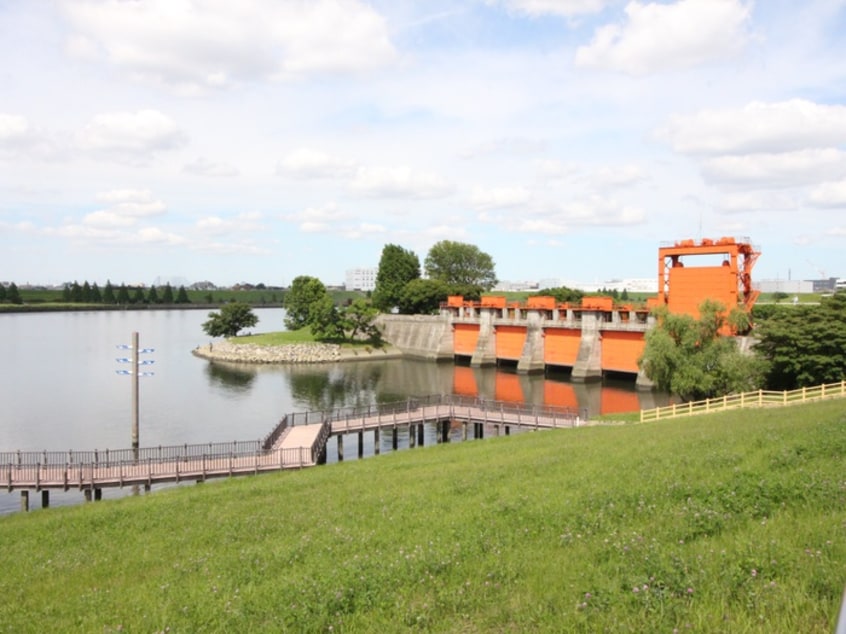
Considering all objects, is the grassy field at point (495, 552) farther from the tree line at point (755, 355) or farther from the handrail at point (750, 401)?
the tree line at point (755, 355)

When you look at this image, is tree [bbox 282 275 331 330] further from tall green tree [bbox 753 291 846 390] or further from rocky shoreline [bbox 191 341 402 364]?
tall green tree [bbox 753 291 846 390]

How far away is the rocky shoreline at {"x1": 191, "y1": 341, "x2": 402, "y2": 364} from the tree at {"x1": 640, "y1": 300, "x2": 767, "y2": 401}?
5380 cm

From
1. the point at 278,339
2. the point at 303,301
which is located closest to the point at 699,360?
the point at 278,339

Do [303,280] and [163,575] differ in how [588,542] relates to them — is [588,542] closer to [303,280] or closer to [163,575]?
[163,575]

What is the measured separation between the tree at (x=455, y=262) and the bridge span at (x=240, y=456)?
98.2m

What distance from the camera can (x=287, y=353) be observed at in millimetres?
98000

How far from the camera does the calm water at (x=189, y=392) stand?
48.3 meters

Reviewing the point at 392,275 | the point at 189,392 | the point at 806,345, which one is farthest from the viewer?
the point at 392,275

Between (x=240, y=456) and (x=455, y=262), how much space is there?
4567 inches

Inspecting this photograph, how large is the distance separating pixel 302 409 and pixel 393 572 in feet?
164

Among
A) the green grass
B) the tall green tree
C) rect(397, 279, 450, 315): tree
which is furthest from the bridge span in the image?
rect(397, 279, 450, 315): tree

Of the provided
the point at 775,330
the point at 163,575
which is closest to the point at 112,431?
the point at 163,575

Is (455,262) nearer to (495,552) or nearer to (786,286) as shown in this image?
(786,286)

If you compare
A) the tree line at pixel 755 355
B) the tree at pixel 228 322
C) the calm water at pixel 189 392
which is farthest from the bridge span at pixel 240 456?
the tree at pixel 228 322
